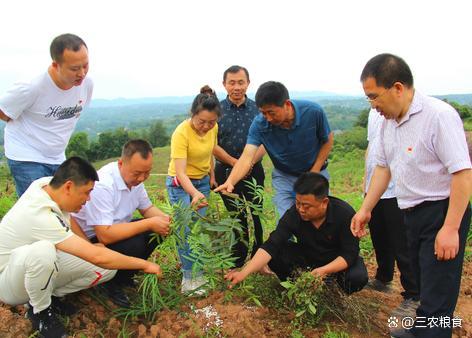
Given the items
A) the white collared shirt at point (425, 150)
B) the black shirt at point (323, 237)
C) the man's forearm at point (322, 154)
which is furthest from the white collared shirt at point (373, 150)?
the white collared shirt at point (425, 150)

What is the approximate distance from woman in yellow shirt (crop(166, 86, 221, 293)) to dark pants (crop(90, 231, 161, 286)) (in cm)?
25

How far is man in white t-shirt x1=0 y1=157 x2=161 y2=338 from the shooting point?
2.64 meters

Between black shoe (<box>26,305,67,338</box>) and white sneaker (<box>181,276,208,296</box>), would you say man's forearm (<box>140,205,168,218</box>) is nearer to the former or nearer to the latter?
white sneaker (<box>181,276,208,296</box>)

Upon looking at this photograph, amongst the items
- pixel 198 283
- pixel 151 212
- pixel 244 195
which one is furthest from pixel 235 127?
pixel 198 283

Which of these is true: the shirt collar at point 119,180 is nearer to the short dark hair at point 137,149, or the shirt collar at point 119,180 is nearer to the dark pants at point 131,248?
the short dark hair at point 137,149

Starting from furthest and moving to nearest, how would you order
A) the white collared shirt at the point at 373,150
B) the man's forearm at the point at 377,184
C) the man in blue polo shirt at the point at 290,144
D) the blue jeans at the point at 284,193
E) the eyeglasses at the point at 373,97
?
1. the blue jeans at the point at 284,193
2. the man in blue polo shirt at the point at 290,144
3. the white collared shirt at the point at 373,150
4. the man's forearm at the point at 377,184
5. the eyeglasses at the point at 373,97

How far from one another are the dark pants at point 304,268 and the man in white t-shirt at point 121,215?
32.0 inches

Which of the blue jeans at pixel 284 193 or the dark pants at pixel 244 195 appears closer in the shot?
the blue jeans at pixel 284 193

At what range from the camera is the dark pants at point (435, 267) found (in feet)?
8.18

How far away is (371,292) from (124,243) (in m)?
1.96

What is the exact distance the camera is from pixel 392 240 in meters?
3.55

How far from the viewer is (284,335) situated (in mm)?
2893

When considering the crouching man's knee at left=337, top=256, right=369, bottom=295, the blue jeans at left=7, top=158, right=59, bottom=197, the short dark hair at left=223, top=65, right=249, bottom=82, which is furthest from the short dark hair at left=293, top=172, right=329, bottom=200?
the blue jeans at left=7, top=158, right=59, bottom=197

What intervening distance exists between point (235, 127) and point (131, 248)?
146 cm
